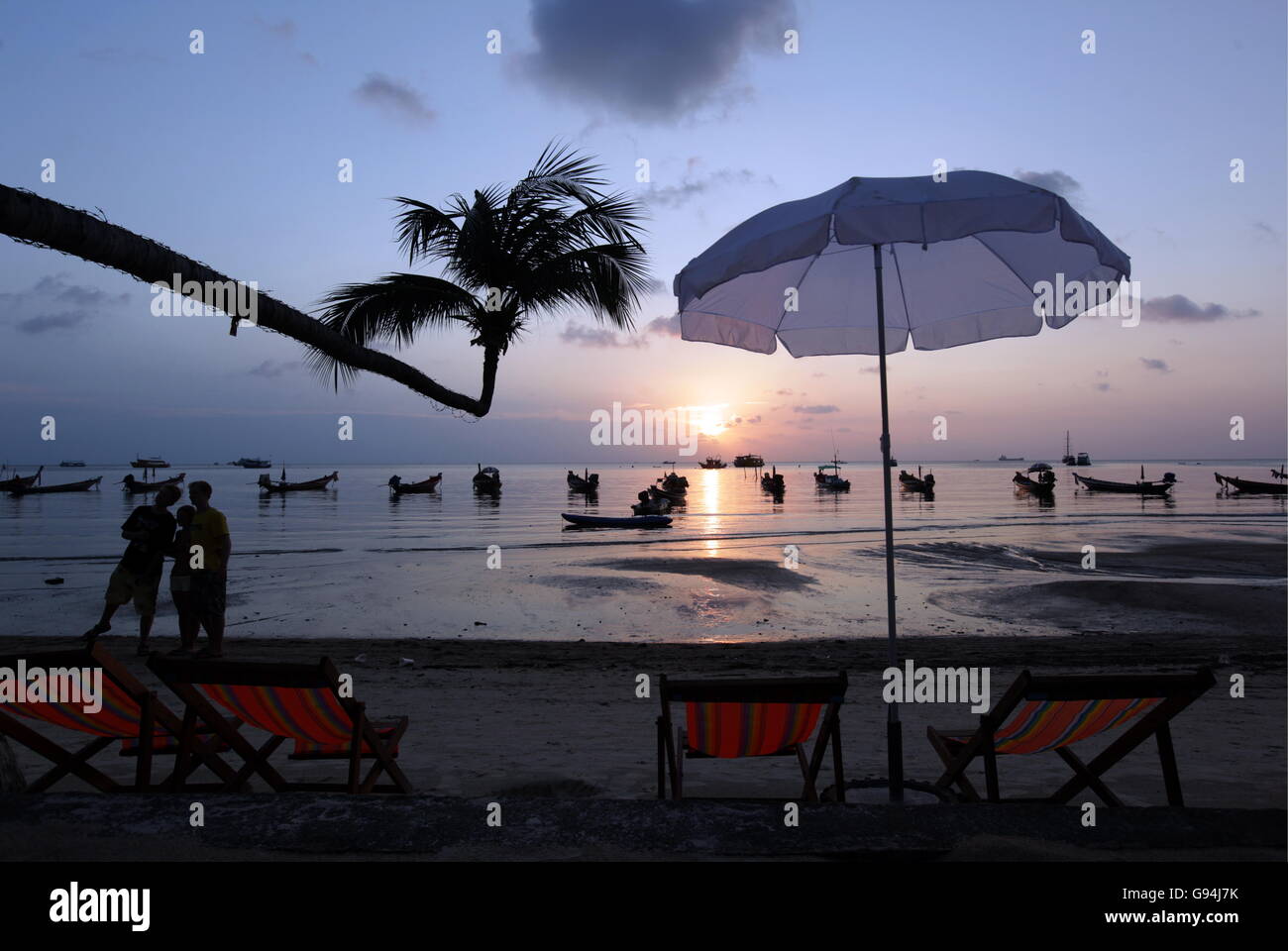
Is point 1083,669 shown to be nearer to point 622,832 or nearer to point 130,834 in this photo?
point 622,832

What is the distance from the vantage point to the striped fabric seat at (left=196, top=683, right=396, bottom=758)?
327cm

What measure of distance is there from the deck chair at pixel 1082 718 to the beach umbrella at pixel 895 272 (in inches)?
17.5

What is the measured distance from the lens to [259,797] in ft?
9.27

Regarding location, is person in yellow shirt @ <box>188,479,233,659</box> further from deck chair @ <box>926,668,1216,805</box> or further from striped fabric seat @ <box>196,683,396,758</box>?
deck chair @ <box>926,668,1216,805</box>

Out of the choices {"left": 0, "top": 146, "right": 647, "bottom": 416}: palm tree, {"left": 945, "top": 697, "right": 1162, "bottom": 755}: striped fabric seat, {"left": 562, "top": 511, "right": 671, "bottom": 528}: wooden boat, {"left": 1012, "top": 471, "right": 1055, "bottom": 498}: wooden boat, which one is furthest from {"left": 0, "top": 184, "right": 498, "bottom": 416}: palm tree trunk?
{"left": 1012, "top": 471, "right": 1055, "bottom": 498}: wooden boat

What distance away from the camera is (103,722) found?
358 cm

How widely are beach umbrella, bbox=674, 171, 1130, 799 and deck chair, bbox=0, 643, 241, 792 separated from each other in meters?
2.85

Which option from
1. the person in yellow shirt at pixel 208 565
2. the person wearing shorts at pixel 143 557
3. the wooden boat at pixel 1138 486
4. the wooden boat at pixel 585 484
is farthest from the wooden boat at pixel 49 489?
the wooden boat at pixel 1138 486

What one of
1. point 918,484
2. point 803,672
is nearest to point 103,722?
point 803,672

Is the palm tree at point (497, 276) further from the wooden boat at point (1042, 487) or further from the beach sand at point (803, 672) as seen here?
the wooden boat at point (1042, 487)

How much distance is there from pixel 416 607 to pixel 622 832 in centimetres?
1171

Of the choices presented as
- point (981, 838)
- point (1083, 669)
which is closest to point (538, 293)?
point (981, 838)

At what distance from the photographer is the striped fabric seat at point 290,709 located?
3.27 m

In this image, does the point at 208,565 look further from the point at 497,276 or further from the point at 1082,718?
the point at 1082,718
